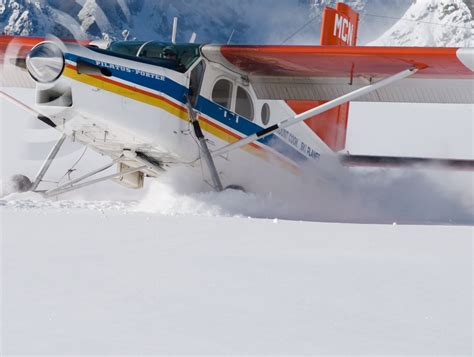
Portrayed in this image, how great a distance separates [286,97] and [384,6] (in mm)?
171878

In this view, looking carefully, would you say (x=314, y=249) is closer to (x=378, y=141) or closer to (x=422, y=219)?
(x=422, y=219)

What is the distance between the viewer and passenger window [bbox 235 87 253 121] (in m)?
8.15

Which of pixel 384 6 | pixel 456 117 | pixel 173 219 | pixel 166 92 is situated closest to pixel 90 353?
pixel 173 219

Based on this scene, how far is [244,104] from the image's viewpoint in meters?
8.26

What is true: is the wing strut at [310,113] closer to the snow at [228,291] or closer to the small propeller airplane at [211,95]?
the small propeller airplane at [211,95]

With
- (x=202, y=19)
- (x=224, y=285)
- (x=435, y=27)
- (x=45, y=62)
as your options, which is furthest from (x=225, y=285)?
(x=435, y=27)

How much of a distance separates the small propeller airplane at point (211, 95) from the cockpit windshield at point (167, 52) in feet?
0.04

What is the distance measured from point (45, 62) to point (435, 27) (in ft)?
599

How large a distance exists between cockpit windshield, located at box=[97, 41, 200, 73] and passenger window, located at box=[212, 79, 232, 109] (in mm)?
459

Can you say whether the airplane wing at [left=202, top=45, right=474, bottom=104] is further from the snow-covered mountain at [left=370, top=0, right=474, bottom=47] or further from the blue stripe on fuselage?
the snow-covered mountain at [left=370, top=0, right=474, bottom=47]

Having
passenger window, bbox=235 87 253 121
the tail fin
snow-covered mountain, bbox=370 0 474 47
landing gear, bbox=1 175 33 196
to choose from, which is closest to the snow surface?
landing gear, bbox=1 175 33 196

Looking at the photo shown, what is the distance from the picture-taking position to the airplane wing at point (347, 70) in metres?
7.64

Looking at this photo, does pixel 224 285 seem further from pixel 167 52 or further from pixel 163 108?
pixel 167 52

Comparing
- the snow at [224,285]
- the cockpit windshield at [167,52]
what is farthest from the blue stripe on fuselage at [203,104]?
the snow at [224,285]
